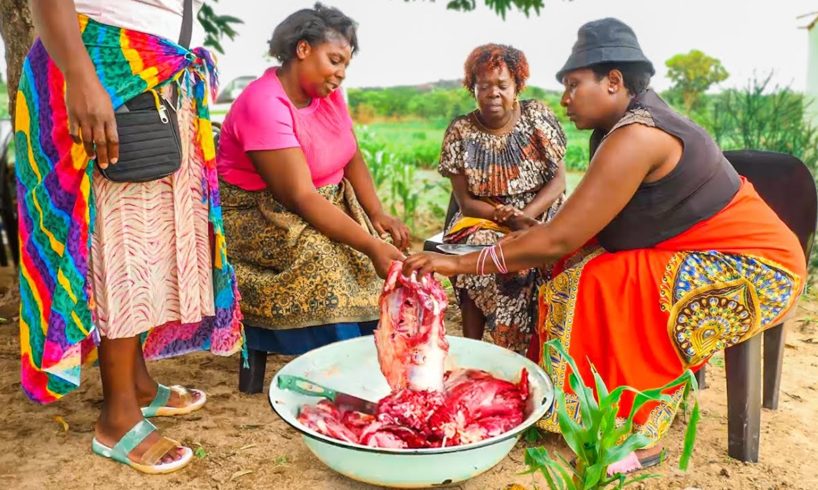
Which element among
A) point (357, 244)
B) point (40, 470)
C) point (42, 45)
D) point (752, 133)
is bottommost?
point (40, 470)

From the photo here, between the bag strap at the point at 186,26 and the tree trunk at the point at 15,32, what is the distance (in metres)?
1.66

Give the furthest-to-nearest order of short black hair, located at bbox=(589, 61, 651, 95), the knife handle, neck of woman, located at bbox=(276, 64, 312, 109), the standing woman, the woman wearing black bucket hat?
1. neck of woman, located at bbox=(276, 64, 312, 109)
2. short black hair, located at bbox=(589, 61, 651, 95)
3. the woman wearing black bucket hat
4. the knife handle
5. the standing woman

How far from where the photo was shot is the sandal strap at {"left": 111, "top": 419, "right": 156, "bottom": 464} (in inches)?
95.4

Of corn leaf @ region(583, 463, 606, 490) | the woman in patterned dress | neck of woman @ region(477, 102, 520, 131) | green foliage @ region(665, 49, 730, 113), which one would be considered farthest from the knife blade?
green foliage @ region(665, 49, 730, 113)

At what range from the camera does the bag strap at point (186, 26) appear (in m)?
2.28

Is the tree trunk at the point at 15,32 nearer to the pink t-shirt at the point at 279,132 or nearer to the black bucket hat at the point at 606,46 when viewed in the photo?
the pink t-shirt at the point at 279,132

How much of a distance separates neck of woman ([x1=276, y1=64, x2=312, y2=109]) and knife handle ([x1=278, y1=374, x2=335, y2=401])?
3.76 feet

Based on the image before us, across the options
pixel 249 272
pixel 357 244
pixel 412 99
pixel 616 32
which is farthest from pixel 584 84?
pixel 412 99

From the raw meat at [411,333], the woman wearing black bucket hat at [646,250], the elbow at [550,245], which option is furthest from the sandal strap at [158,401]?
the elbow at [550,245]

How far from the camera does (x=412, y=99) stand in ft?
44.6

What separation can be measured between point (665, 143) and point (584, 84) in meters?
0.35

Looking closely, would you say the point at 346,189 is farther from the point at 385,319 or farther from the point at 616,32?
the point at 616,32

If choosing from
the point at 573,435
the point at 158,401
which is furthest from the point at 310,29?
the point at 573,435

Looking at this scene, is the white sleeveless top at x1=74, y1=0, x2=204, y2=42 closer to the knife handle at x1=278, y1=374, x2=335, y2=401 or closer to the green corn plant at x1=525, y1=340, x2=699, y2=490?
the knife handle at x1=278, y1=374, x2=335, y2=401
